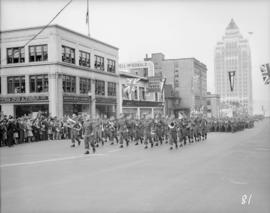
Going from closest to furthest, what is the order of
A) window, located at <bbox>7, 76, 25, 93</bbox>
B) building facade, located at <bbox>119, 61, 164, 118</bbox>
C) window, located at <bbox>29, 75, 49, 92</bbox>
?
window, located at <bbox>29, 75, 49, 92</bbox>
window, located at <bbox>7, 76, 25, 93</bbox>
building facade, located at <bbox>119, 61, 164, 118</bbox>

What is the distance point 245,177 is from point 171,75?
246ft

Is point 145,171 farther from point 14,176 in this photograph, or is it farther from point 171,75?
point 171,75

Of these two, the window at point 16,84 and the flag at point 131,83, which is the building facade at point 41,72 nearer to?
the window at point 16,84

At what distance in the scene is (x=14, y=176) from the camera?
10781mm

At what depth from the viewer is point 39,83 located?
38406 millimetres

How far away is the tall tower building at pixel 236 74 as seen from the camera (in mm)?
115750

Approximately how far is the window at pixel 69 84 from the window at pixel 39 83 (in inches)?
81.9

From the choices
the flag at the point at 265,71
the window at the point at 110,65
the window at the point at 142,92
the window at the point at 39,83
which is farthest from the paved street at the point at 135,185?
the window at the point at 142,92

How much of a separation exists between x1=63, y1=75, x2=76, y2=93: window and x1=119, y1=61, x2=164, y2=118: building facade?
11381 mm

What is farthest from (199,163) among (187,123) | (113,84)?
(113,84)

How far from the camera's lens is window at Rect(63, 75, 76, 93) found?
3938 cm

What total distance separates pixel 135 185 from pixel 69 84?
32.1 m

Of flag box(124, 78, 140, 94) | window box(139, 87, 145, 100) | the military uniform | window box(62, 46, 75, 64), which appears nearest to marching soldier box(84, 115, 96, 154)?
the military uniform

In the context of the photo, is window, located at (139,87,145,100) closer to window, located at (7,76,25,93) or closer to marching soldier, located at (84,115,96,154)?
window, located at (7,76,25,93)
